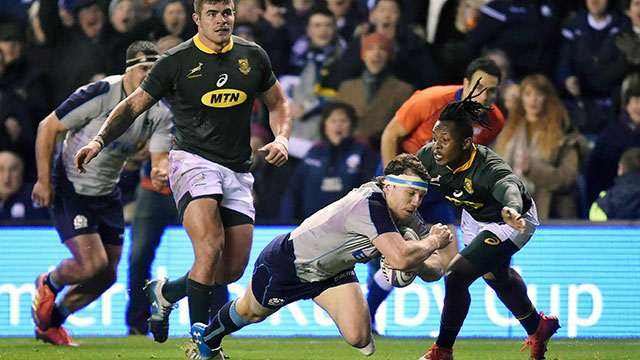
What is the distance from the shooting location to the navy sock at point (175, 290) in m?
7.23

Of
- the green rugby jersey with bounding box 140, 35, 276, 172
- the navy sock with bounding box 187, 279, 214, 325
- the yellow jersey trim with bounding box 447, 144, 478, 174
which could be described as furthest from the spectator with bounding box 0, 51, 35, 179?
the yellow jersey trim with bounding box 447, 144, 478, 174

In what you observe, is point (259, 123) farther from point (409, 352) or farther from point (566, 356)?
point (566, 356)

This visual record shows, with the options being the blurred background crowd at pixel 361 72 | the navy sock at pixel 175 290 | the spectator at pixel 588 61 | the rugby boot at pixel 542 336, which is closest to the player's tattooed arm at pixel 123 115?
the navy sock at pixel 175 290

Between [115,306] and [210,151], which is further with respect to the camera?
[115,306]

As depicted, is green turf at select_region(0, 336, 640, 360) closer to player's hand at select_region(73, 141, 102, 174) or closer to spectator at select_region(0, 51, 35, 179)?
player's hand at select_region(73, 141, 102, 174)

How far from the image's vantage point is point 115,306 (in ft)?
Answer: 31.9

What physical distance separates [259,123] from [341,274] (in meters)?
4.73

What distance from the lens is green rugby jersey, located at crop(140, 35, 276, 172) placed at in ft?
22.5

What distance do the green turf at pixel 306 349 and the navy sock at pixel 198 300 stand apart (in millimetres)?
917

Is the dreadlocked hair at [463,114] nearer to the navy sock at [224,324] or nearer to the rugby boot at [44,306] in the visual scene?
the navy sock at [224,324]

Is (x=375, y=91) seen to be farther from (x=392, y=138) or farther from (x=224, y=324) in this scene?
(x=224, y=324)

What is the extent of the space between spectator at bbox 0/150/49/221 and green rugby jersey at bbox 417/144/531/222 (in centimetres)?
502

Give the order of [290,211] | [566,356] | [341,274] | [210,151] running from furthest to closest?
[290,211], [566,356], [210,151], [341,274]

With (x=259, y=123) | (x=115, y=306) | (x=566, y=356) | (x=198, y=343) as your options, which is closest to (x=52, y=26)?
(x=259, y=123)
